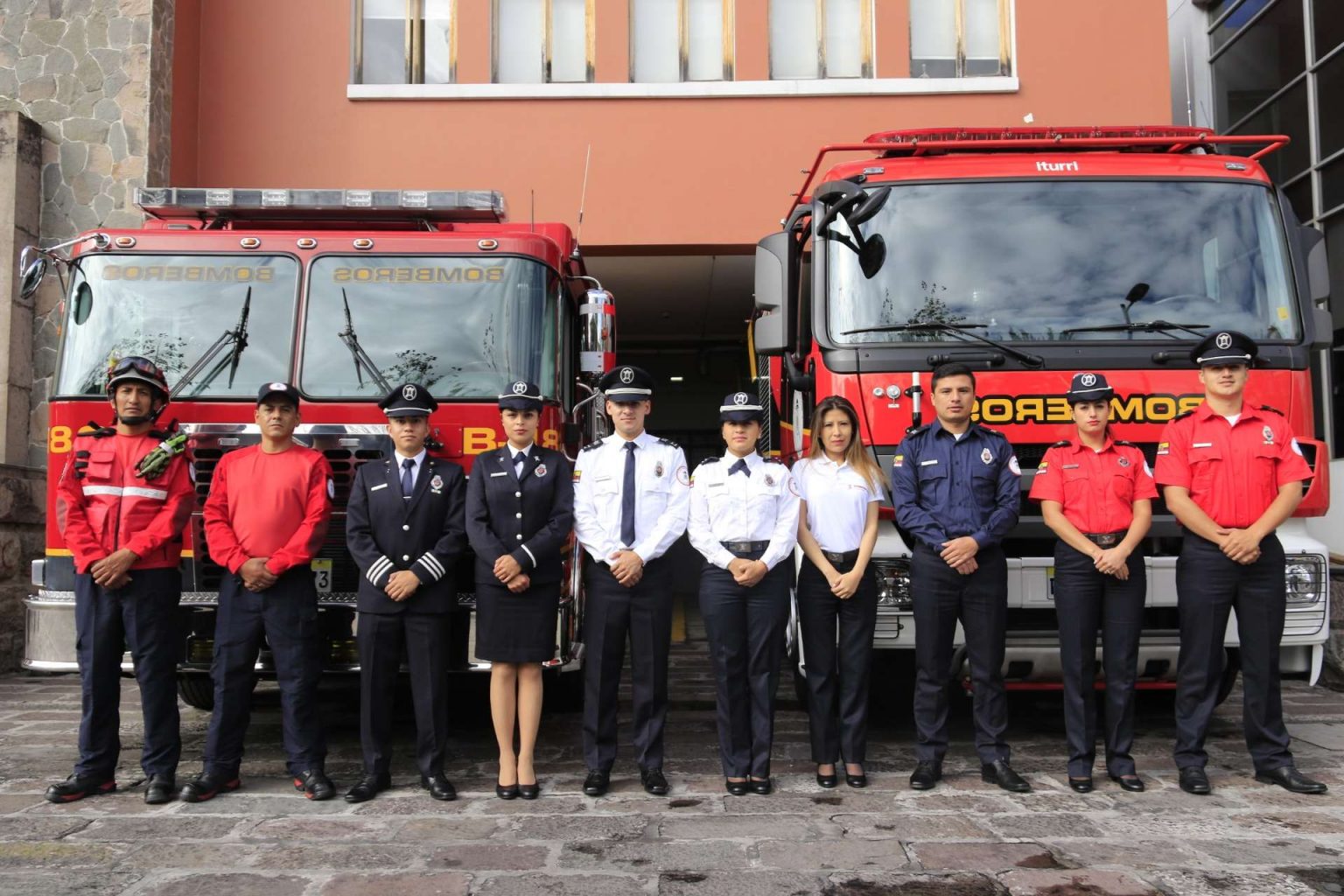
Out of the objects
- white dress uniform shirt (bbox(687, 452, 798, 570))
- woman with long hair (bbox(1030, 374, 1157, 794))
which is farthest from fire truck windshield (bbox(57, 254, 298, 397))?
woman with long hair (bbox(1030, 374, 1157, 794))

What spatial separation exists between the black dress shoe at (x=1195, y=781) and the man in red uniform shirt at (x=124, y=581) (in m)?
4.65

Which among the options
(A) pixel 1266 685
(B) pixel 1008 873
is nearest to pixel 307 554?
(B) pixel 1008 873

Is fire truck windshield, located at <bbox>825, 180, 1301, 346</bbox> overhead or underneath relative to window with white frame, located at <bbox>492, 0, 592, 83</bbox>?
underneath

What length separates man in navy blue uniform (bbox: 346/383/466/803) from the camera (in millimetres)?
5145

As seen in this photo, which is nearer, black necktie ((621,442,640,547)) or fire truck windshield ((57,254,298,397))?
black necktie ((621,442,640,547))

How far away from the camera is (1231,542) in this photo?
5086 mm

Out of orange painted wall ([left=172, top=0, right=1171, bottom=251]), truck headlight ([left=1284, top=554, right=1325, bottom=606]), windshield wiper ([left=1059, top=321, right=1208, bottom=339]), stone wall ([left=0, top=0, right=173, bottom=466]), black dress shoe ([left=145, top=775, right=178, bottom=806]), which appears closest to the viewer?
black dress shoe ([left=145, top=775, right=178, bottom=806])

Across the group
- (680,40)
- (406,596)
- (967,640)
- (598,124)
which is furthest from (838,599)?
(680,40)

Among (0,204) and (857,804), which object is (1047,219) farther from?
(0,204)

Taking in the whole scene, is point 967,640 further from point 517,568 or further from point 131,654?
point 131,654

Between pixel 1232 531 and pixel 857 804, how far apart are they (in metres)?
2.12

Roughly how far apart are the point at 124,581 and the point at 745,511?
2.85 meters

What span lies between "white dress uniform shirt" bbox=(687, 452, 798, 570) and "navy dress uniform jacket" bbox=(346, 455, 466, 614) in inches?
44.7

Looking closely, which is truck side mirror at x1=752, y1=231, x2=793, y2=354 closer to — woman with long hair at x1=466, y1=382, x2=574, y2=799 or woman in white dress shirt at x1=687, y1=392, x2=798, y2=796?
woman in white dress shirt at x1=687, y1=392, x2=798, y2=796
